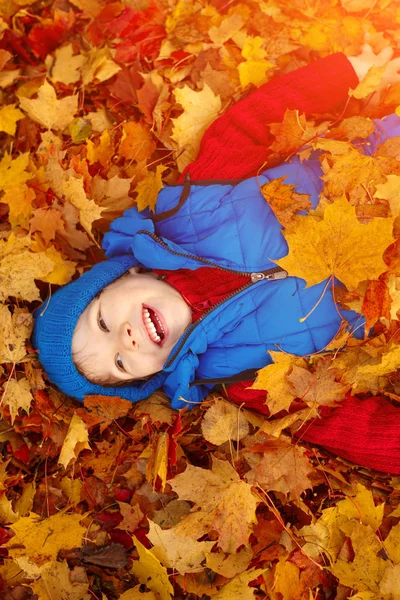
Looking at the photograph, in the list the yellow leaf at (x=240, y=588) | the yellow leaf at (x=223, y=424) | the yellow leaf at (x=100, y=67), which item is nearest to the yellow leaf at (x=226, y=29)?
the yellow leaf at (x=100, y=67)

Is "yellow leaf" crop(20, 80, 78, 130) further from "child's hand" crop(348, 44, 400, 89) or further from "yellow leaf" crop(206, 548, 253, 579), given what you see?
"yellow leaf" crop(206, 548, 253, 579)

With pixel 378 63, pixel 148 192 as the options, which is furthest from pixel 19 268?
pixel 378 63

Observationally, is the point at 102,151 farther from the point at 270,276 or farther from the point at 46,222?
the point at 270,276

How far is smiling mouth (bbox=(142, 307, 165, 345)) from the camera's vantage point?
7.40 feet

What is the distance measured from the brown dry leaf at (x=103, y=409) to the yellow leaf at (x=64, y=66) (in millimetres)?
1597

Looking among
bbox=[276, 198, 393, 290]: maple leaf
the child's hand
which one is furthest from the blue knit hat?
the child's hand

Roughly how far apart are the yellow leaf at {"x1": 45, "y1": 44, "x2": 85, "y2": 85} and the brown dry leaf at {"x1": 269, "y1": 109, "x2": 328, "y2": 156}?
1.14m

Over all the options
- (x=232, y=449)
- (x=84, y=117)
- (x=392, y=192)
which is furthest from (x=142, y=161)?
(x=232, y=449)

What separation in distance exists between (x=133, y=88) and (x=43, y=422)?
5.49ft

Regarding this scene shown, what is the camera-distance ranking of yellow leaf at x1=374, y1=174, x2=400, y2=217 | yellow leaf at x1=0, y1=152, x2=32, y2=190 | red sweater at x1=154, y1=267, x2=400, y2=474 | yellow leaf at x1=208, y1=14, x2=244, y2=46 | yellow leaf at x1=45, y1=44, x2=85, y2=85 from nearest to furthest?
1. yellow leaf at x1=374, y1=174, x2=400, y2=217
2. red sweater at x1=154, y1=267, x2=400, y2=474
3. yellow leaf at x1=0, y1=152, x2=32, y2=190
4. yellow leaf at x1=208, y1=14, x2=244, y2=46
5. yellow leaf at x1=45, y1=44, x2=85, y2=85

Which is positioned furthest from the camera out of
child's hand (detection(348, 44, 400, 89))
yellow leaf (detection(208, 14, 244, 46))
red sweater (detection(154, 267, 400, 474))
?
yellow leaf (detection(208, 14, 244, 46))

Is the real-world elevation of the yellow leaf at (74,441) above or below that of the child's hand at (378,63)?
below

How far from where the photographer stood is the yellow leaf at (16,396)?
2.33 m

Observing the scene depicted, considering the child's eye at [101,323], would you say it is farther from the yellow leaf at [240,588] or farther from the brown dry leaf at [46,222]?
the yellow leaf at [240,588]
